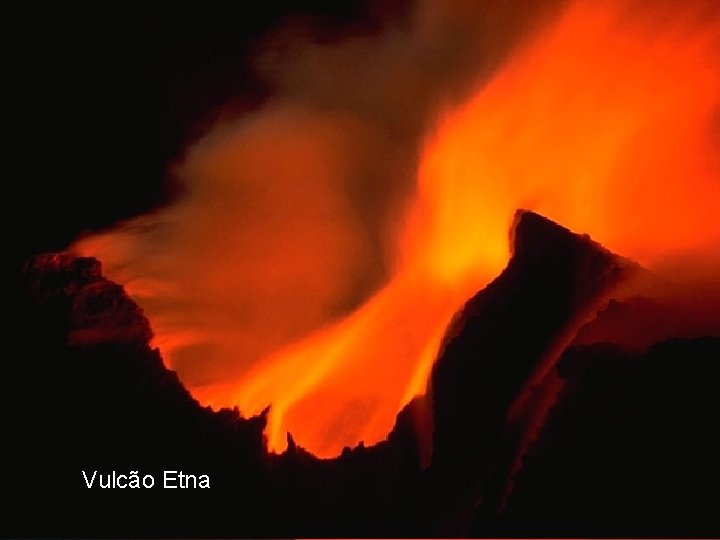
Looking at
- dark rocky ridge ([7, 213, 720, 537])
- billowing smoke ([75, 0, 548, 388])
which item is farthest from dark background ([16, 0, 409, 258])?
dark rocky ridge ([7, 213, 720, 537])

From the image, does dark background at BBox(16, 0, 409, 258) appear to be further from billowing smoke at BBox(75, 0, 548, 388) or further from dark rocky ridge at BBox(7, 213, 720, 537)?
dark rocky ridge at BBox(7, 213, 720, 537)

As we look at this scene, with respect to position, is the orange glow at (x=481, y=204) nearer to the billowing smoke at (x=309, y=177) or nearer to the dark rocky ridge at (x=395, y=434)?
the billowing smoke at (x=309, y=177)

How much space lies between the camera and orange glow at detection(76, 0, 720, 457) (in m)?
1.67

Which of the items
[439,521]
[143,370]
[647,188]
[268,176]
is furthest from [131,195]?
[647,188]

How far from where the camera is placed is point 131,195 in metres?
1.80

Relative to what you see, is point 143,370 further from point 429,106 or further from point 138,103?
point 429,106

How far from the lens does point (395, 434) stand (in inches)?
58.0

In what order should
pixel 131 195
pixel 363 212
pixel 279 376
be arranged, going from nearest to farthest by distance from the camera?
pixel 279 376 < pixel 131 195 < pixel 363 212

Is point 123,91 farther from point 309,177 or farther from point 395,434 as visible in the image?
point 395,434

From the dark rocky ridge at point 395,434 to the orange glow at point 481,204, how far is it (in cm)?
16

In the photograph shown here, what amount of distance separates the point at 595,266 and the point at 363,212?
2.17 feet

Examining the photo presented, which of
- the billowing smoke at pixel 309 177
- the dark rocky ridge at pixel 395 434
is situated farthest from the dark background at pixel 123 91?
the dark rocky ridge at pixel 395 434

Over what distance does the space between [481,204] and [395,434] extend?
63 centimetres

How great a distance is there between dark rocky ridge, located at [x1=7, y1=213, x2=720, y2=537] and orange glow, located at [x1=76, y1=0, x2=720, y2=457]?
156 millimetres
